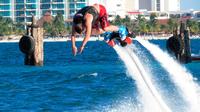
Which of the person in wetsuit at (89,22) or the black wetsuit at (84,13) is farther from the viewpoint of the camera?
the black wetsuit at (84,13)

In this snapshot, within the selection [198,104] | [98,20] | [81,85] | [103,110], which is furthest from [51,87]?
[98,20]

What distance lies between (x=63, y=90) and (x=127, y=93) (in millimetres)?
5274

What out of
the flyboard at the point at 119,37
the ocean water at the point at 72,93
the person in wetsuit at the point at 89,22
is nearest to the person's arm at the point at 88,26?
the person in wetsuit at the point at 89,22

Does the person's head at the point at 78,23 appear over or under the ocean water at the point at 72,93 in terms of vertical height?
over

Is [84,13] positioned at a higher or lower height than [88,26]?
higher

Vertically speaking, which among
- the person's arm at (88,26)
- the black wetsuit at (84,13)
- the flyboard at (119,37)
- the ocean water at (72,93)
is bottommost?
the ocean water at (72,93)

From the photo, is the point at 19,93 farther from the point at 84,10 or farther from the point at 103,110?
the point at 84,10

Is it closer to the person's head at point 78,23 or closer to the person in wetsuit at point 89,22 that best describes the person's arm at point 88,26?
the person in wetsuit at point 89,22

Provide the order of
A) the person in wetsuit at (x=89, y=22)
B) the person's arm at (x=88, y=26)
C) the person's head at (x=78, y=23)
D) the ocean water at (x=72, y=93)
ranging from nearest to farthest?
the person's arm at (x=88, y=26) → the person in wetsuit at (x=89, y=22) → the person's head at (x=78, y=23) → the ocean water at (x=72, y=93)

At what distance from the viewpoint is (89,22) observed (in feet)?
77.2

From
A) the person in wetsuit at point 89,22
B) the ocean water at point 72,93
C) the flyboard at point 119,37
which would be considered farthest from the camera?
the ocean water at point 72,93

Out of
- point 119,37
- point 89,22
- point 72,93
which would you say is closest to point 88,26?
point 89,22

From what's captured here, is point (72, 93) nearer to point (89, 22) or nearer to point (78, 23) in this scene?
point (78, 23)

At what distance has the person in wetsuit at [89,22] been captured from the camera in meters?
23.4
